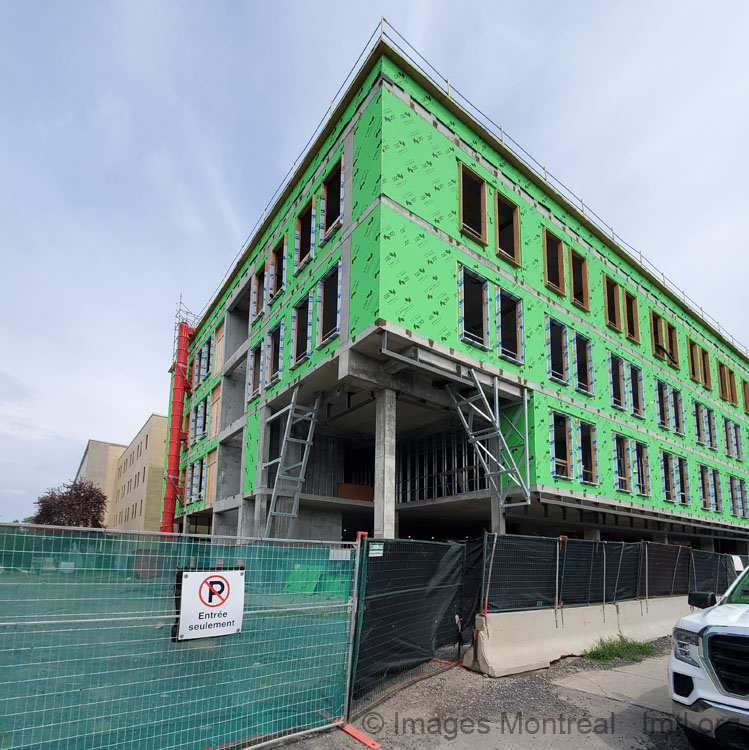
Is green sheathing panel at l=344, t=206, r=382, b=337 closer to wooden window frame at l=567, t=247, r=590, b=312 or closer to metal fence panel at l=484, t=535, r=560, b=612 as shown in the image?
metal fence panel at l=484, t=535, r=560, b=612

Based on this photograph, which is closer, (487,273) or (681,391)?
(487,273)

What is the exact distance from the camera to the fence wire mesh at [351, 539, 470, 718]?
6980 mm

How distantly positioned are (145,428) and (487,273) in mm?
→ 41358

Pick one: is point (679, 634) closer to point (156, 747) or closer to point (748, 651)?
point (748, 651)

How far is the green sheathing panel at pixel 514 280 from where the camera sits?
15.8 metres

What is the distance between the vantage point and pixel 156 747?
4871 millimetres

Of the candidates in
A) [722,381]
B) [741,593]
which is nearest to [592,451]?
[741,593]

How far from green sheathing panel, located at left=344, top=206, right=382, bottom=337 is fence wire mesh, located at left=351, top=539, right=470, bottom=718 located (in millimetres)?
7301

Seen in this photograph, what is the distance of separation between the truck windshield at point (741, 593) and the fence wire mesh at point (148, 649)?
451cm

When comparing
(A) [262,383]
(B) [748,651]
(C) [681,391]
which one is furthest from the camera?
(C) [681,391]

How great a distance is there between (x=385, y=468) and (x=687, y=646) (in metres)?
10.7

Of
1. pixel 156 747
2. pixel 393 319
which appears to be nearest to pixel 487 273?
pixel 393 319

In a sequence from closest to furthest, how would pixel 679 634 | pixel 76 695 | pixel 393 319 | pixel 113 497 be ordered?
1. pixel 76 695
2. pixel 679 634
3. pixel 393 319
4. pixel 113 497

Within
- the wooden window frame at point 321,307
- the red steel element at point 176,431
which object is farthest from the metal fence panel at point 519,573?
the red steel element at point 176,431
